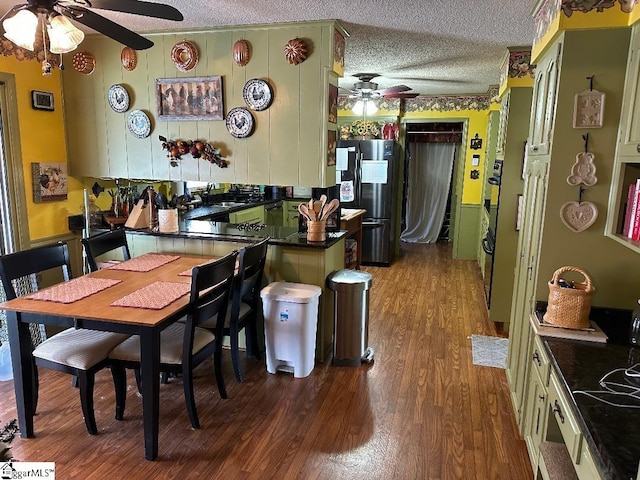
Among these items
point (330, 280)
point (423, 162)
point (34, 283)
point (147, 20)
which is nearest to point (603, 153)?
point (330, 280)

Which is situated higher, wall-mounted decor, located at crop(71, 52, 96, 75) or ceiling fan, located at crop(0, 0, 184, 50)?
wall-mounted decor, located at crop(71, 52, 96, 75)

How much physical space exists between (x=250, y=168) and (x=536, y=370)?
2.26 m

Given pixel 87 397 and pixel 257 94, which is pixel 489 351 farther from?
pixel 87 397

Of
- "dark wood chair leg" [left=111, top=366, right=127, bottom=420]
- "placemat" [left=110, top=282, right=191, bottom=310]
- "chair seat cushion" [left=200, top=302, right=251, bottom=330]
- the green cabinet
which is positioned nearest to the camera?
"placemat" [left=110, top=282, right=191, bottom=310]

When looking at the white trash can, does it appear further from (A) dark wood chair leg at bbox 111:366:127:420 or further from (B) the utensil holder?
(A) dark wood chair leg at bbox 111:366:127:420

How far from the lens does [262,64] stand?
318cm

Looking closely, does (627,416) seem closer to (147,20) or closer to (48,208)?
(147,20)

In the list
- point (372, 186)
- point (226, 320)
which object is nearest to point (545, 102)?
point (226, 320)

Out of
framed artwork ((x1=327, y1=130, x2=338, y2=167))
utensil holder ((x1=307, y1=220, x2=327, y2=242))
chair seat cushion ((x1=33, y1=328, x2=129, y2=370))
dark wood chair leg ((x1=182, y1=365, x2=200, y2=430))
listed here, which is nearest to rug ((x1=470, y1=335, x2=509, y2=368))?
utensil holder ((x1=307, y1=220, x2=327, y2=242))

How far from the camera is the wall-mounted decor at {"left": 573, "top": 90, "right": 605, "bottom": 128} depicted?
196 centimetres

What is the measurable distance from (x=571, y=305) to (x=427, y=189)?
6030 mm

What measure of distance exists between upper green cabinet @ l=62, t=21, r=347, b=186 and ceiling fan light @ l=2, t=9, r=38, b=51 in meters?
1.56

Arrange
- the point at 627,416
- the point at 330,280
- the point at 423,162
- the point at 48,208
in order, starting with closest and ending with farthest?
the point at 627,416 → the point at 330,280 → the point at 48,208 → the point at 423,162

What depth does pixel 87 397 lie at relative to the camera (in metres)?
2.31
